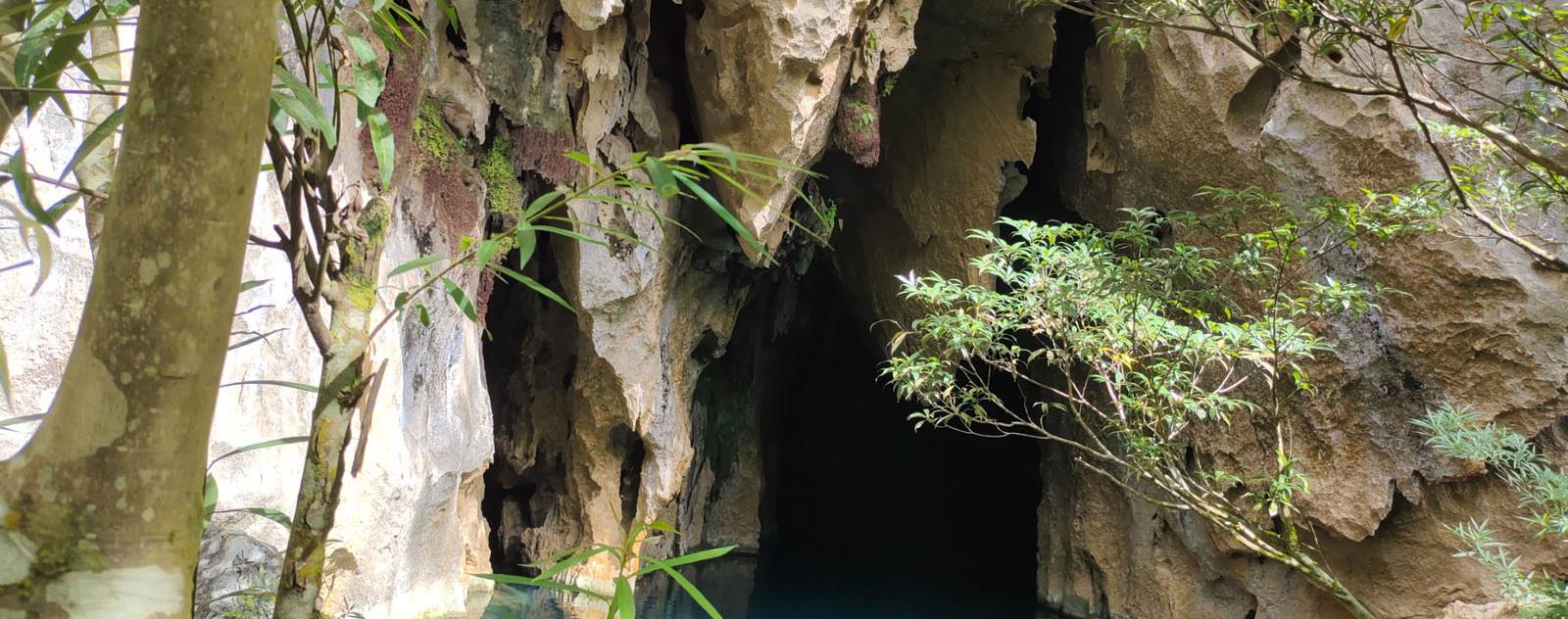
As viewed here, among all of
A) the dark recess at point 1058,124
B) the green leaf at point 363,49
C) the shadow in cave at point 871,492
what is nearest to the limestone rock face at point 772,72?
the dark recess at point 1058,124

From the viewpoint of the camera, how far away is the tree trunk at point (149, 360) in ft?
2.18

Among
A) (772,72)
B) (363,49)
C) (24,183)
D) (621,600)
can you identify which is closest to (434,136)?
(772,72)

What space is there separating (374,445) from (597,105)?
9.19ft

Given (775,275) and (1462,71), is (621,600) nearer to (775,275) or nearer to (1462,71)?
(1462,71)

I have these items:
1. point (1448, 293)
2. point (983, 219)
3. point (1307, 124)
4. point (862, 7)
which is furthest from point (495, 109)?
point (1448, 293)

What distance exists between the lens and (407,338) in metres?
5.80

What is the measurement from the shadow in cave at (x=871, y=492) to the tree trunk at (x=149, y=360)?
31.3 feet

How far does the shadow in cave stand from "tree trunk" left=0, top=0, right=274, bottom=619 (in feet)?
31.3

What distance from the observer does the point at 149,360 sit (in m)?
0.68

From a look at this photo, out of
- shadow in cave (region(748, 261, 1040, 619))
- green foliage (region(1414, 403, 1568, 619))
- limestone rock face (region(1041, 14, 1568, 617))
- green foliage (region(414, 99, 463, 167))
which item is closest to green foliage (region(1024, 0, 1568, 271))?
limestone rock face (region(1041, 14, 1568, 617))

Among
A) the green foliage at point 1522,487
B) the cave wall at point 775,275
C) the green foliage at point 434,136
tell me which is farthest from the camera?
the green foliage at point 434,136

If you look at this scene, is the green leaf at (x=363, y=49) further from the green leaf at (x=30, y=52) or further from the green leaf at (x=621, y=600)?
the green leaf at (x=621, y=600)

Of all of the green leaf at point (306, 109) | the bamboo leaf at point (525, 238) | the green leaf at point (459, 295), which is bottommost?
the green leaf at point (459, 295)

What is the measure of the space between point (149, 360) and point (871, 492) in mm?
14474
